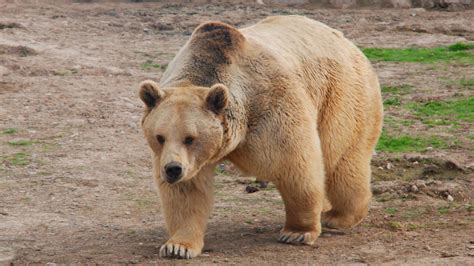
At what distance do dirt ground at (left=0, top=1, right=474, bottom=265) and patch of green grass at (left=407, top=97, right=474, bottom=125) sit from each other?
0.58 m

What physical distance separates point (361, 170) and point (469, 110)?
3.89m

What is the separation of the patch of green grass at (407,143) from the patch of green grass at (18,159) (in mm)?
3325

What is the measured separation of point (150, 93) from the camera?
20.0ft

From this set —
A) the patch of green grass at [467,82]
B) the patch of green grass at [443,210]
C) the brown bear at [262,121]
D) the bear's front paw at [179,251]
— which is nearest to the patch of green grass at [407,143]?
the patch of green grass at [443,210]

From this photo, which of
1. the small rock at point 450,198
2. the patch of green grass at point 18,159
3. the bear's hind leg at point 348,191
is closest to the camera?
the bear's hind leg at point 348,191

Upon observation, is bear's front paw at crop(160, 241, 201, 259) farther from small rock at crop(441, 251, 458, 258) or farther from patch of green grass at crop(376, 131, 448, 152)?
patch of green grass at crop(376, 131, 448, 152)

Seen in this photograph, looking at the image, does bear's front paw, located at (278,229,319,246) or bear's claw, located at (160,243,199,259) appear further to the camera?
bear's front paw, located at (278,229,319,246)

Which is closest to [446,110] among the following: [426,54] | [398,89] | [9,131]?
[398,89]

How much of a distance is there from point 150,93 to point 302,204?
136cm

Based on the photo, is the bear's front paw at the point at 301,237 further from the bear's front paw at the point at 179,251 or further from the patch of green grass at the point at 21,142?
the patch of green grass at the point at 21,142

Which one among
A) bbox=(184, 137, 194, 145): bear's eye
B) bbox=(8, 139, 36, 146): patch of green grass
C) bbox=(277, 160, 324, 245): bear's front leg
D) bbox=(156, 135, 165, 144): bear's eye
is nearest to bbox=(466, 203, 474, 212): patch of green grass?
bbox=(277, 160, 324, 245): bear's front leg

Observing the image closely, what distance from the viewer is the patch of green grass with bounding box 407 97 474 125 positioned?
10.7 metres

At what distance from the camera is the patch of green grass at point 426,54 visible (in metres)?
13.9

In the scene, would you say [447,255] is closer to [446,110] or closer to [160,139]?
[160,139]
